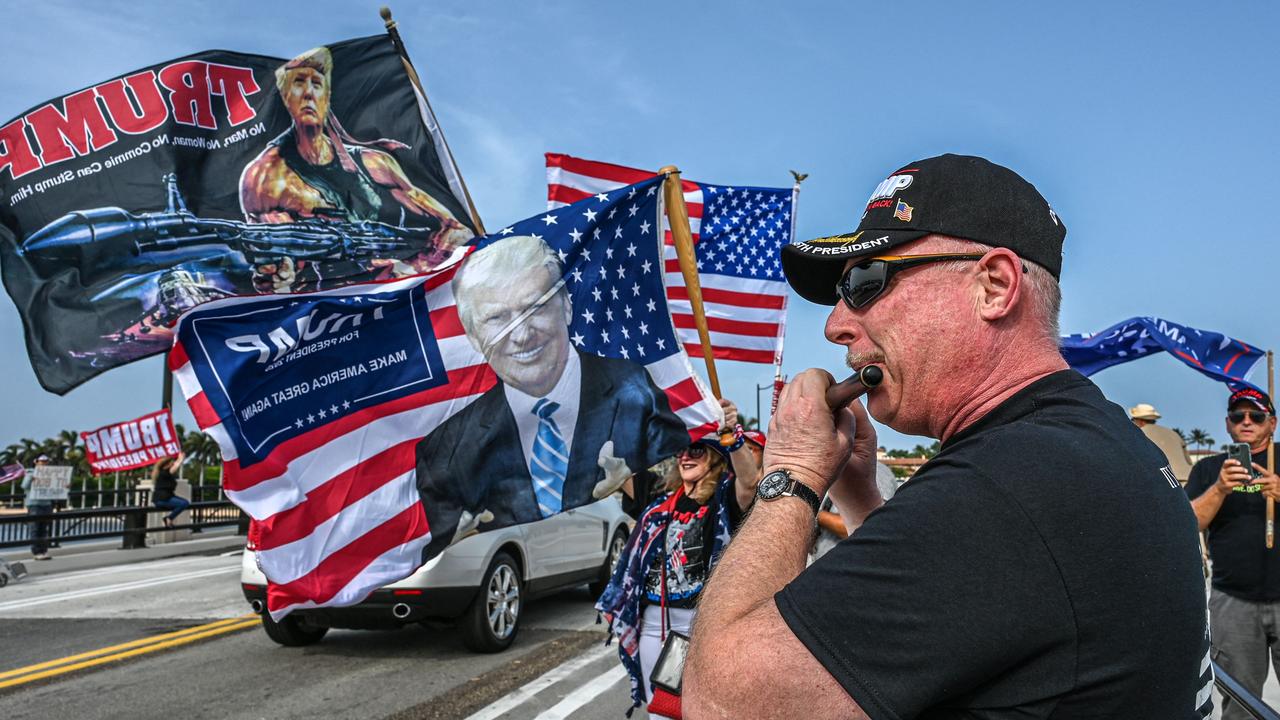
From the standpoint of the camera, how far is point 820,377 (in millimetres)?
1677

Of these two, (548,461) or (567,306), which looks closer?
(548,461)

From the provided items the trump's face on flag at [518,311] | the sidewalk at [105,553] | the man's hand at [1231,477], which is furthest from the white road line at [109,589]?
the man's hand at [1231,477]

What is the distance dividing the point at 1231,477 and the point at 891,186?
456 cm

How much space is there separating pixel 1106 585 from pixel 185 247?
6.42 m

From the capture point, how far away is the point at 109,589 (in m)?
13.1

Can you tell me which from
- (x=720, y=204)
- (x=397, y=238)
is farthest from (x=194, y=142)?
(x=720, y=204)

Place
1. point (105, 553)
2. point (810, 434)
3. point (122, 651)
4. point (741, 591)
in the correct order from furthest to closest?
point (105, 553) → point (122, 651) → point (810, 434) → point (741, 591)

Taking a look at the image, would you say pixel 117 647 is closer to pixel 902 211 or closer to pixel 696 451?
pixel 696 451

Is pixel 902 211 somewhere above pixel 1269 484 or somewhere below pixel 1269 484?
above

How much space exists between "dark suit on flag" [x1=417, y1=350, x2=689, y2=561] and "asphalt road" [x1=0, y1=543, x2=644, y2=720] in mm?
2768

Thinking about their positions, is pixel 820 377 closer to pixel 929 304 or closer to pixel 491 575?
pixel 929 304

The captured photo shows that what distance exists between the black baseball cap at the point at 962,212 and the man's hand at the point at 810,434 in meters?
0.24

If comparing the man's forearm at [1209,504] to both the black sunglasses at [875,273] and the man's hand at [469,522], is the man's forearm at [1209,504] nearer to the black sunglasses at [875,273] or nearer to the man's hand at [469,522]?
the man's hand at [469,522]

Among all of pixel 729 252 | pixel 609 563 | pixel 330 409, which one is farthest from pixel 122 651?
pixel 729 252
